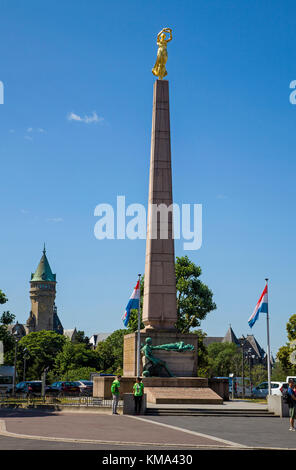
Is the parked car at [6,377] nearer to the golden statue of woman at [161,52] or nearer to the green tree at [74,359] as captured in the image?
the golden statue of woman at [161,52]

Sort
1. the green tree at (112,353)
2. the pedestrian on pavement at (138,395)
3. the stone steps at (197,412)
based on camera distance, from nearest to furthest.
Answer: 1. the pedestrian on pavement at (138,395)
2. the stone steps at (197,412)
3. the green tree at (112,353)

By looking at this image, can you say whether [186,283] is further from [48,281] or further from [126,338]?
[48,281]

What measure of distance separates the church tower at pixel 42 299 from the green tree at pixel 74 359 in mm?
63558

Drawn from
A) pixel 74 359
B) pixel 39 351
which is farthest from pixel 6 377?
pixel 39 351

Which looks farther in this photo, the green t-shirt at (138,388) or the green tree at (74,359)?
the green tree at (74,359)

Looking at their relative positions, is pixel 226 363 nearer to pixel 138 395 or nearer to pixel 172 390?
pixel 172 390

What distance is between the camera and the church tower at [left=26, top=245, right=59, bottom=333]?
173 m

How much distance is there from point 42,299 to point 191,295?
4761 inches

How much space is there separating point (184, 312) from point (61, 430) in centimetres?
4349

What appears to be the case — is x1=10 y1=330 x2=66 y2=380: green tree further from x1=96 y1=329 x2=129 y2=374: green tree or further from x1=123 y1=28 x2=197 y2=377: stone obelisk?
x1=123 y1=28 x2=197 y2=377: stone obelisk

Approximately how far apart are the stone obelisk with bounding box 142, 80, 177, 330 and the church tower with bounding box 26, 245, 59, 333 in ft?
A: 479

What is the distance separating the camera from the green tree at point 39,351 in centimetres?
10061

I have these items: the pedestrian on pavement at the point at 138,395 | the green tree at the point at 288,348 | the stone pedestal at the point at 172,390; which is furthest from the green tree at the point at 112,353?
the pedestrian on pavement at the point at 138,395
